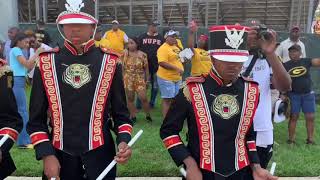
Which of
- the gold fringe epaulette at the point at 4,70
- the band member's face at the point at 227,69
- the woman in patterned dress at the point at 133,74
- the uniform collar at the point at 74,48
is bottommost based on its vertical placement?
the woman in patterned dress at the point at 133,74

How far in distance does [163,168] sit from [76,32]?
3439mm

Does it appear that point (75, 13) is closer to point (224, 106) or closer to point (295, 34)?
point (224, 106)

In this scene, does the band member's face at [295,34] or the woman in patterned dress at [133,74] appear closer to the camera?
the woman in patterned dress at [133,74]

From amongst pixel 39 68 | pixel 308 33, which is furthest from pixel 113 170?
pixel 308 33

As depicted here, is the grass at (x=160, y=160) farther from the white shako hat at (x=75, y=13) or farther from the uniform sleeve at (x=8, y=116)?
the white shako hat at (x=75, y=13)

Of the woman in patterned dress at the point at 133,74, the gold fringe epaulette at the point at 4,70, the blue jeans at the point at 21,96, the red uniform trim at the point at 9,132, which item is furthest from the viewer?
the woman in patterned dress at the point at 133,74

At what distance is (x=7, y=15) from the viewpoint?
1205cm

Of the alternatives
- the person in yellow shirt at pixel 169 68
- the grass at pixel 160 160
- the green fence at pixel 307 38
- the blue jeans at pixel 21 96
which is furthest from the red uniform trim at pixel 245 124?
the green fence at pixel 307 38

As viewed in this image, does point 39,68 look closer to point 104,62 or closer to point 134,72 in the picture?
point 104,62

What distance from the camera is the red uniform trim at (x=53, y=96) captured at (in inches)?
113

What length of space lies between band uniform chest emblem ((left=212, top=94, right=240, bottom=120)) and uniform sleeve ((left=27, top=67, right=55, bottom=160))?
3.39ft

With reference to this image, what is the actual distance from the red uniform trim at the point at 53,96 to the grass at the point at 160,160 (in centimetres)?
300

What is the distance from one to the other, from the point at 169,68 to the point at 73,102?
19.1 ft

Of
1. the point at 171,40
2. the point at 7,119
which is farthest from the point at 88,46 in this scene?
the point at 171,40
